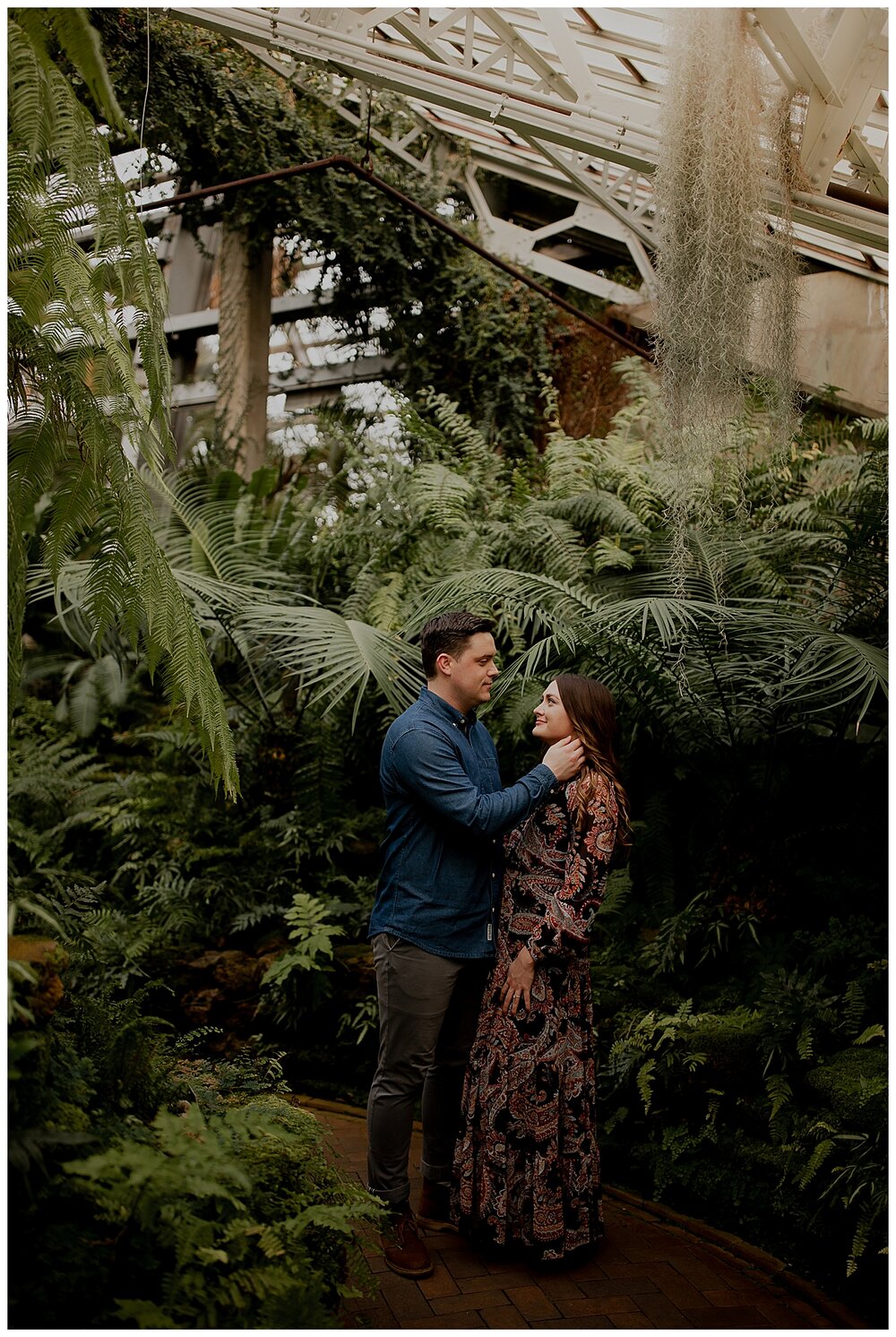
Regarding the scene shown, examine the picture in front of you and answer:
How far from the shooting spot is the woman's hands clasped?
2.95 metres

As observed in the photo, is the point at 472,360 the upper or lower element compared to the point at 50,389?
upper

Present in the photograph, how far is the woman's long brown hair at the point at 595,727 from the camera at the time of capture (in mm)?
3078

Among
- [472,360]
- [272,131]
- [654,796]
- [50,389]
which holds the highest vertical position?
[272,131]

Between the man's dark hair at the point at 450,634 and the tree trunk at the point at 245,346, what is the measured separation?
215 inches

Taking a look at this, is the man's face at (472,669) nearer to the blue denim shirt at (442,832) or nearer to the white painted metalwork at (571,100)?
the blue denim shirt at (442,832)

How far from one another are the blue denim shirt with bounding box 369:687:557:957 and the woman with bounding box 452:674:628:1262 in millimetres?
104

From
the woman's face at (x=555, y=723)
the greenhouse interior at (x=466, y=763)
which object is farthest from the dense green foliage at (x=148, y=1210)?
the woman's face at (x=555, y=723)

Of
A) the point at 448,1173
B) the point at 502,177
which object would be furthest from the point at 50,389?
the point at 502,177

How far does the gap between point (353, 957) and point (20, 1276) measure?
2756mm

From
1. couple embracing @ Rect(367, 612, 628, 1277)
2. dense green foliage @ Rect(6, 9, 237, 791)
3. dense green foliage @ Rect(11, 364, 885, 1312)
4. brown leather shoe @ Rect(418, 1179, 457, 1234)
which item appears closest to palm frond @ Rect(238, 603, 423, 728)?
dense green foliage @ Rect(11, 364, 885, 1312)

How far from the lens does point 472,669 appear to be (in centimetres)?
314

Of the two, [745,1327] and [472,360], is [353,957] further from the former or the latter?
[472,360]

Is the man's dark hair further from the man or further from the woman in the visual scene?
the woman

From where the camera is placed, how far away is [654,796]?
174 inches
